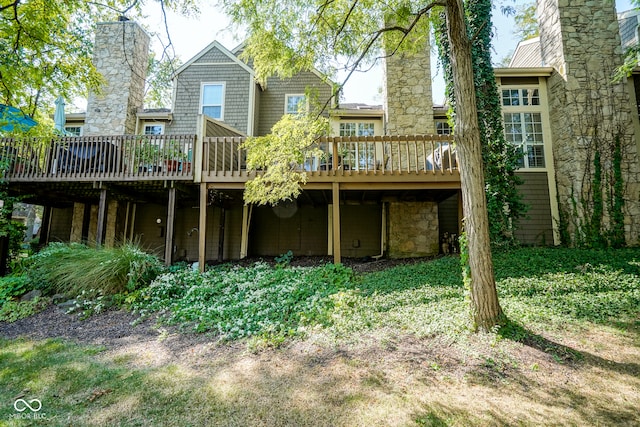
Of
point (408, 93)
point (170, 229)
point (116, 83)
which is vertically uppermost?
point (116, 83)

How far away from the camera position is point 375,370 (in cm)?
314

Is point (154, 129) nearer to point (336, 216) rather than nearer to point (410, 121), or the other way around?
point (336, 216)

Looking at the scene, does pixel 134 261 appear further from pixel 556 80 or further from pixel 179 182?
pixel 556 80

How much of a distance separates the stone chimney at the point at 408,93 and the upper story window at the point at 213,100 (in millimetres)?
5709

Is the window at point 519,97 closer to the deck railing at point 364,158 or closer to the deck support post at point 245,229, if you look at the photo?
the deck railing at point 364,158

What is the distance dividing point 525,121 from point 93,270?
11.7m

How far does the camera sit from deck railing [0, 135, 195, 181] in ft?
25.8

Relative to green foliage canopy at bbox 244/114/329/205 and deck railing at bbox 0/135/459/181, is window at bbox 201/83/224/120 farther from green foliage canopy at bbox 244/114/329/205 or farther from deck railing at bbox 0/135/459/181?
green foliage canopy at bbox 244/114/329/205

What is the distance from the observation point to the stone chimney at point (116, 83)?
1084 centimetres

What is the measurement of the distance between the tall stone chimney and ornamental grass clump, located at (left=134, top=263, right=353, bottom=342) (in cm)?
670

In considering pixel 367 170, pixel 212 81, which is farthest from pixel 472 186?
pixel 212 81

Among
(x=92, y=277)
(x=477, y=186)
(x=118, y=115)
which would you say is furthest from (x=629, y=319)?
(x=118, y=115)

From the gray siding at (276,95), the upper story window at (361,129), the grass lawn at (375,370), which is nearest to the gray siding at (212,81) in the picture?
the gray siding at (276,95)

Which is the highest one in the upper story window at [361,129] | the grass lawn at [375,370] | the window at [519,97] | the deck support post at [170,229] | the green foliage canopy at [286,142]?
the window at [519,97]
